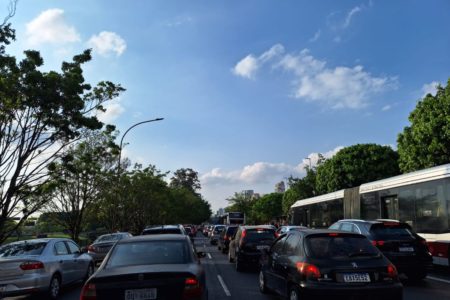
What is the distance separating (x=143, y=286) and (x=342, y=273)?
3.21 meters

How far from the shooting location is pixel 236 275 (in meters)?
14.4

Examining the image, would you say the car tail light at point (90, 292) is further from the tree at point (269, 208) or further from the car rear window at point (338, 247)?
the tree at point (269, 208)

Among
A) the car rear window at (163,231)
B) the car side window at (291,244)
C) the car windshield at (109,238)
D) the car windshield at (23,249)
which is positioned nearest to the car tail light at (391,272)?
the car side window at (291,244)

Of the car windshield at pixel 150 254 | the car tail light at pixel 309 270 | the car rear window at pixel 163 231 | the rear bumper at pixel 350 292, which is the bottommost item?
the rear bumper at pixel 350 292

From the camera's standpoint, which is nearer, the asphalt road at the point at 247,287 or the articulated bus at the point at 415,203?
the asphalt road at the point at 247,287

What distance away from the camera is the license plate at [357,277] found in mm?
7323

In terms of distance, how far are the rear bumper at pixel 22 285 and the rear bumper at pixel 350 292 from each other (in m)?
6.31

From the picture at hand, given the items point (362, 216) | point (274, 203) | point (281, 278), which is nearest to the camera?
point (281, 278)

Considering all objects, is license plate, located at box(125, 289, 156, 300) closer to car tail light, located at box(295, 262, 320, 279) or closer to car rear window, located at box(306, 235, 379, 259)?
car tail light, located at box(295, 262, 320, 279)

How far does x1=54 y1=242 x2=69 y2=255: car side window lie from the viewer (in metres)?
12.0

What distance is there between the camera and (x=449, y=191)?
14109mm

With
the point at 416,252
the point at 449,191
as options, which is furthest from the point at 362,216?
the point at 416,252

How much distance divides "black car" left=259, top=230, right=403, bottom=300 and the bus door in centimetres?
1064

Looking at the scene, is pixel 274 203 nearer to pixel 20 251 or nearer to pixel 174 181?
pixel 174 181
